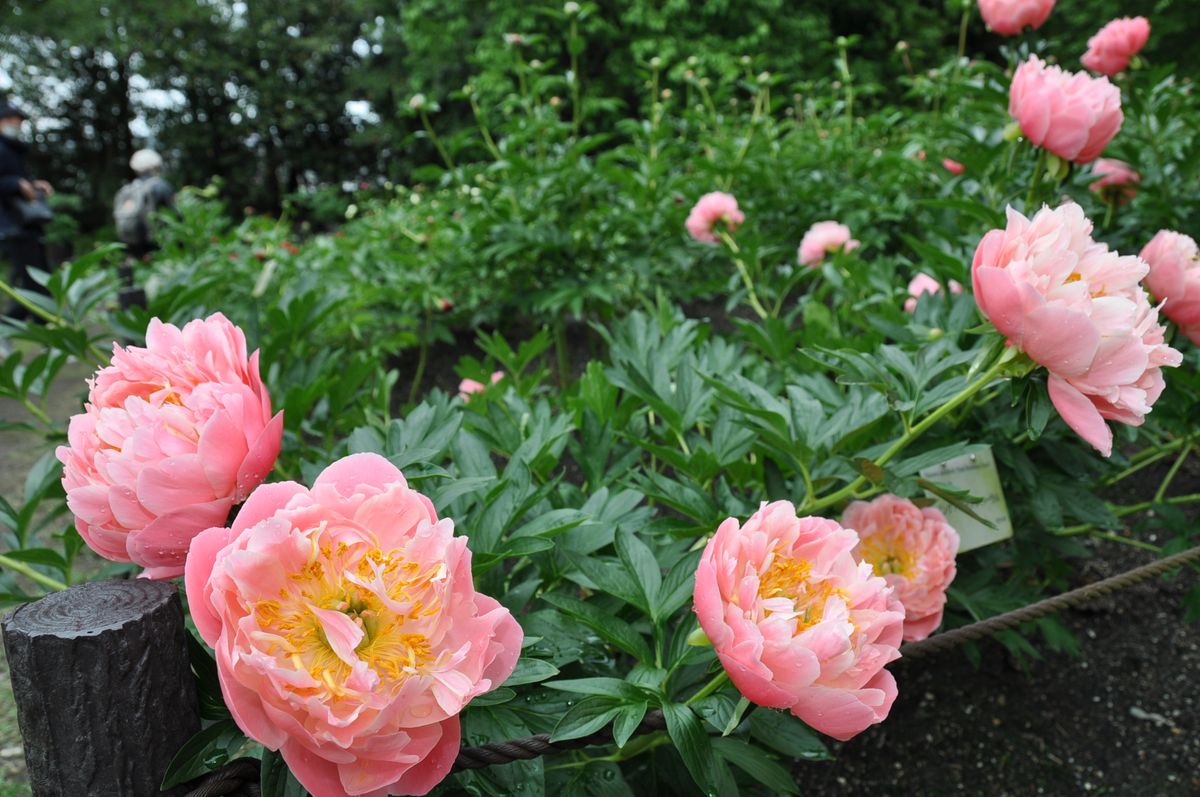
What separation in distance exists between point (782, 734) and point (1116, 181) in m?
1.35

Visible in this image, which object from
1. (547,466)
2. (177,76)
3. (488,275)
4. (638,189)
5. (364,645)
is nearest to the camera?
(364,645)

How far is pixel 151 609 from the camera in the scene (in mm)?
596

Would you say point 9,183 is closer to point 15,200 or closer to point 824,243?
point 15,200

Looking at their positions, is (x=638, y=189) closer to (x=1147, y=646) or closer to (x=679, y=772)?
(x=1147, y=646)

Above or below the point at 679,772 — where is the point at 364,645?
above

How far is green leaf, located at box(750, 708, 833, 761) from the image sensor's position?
798 millimetres

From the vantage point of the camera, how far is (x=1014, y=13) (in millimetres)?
1739

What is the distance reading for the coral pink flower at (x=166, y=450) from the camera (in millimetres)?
610

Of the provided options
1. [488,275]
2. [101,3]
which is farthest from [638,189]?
[101,3]

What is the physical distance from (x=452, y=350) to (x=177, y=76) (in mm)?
15818

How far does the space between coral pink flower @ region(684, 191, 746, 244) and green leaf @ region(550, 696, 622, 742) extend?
5.65 feet

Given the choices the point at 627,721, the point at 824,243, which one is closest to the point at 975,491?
the point at 627,721

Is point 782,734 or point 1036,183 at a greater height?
point 1036,183

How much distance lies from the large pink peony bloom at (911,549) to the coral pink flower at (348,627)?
0.57 metres
